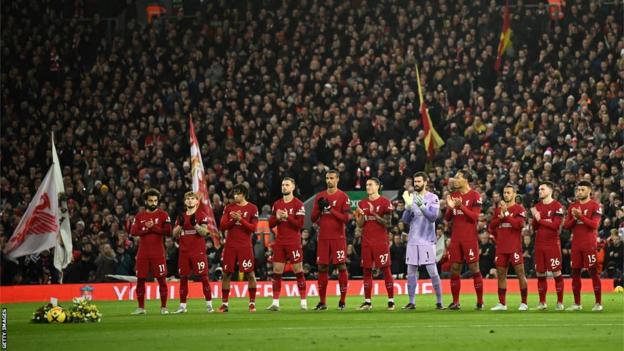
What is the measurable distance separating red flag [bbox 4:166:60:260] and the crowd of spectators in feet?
6.10

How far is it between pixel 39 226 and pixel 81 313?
12.0 meters

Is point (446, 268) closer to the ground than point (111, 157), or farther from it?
closer to the ground

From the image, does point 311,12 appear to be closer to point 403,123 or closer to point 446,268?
→ point 403,123

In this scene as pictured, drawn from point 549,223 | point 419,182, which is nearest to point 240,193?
point 419,182

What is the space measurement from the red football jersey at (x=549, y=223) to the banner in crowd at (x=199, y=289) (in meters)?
8.81

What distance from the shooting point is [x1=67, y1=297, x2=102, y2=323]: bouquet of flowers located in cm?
2088

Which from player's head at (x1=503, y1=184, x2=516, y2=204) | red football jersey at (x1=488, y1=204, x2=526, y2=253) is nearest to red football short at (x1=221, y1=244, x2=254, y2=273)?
red football jersey at (x1=488, y1=204, x2=526, y2=253)

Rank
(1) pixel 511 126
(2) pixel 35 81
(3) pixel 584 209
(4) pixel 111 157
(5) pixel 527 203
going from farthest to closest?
(2) pixel 35 81 → (4) pixel 111 157 → (1) pixel 511 126 → (5) pixel 527 203 → (3) pixel 584 209

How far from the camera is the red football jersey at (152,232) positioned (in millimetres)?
23422

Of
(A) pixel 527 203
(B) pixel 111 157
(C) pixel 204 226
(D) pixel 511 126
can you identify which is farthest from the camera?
(B) pixel 111 157

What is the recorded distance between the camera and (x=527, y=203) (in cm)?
3262

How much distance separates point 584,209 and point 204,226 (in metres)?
7.13

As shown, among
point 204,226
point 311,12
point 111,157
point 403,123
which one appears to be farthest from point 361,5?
point 204,226

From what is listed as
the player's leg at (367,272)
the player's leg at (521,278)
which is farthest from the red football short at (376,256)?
the player's leg at (521,278)
